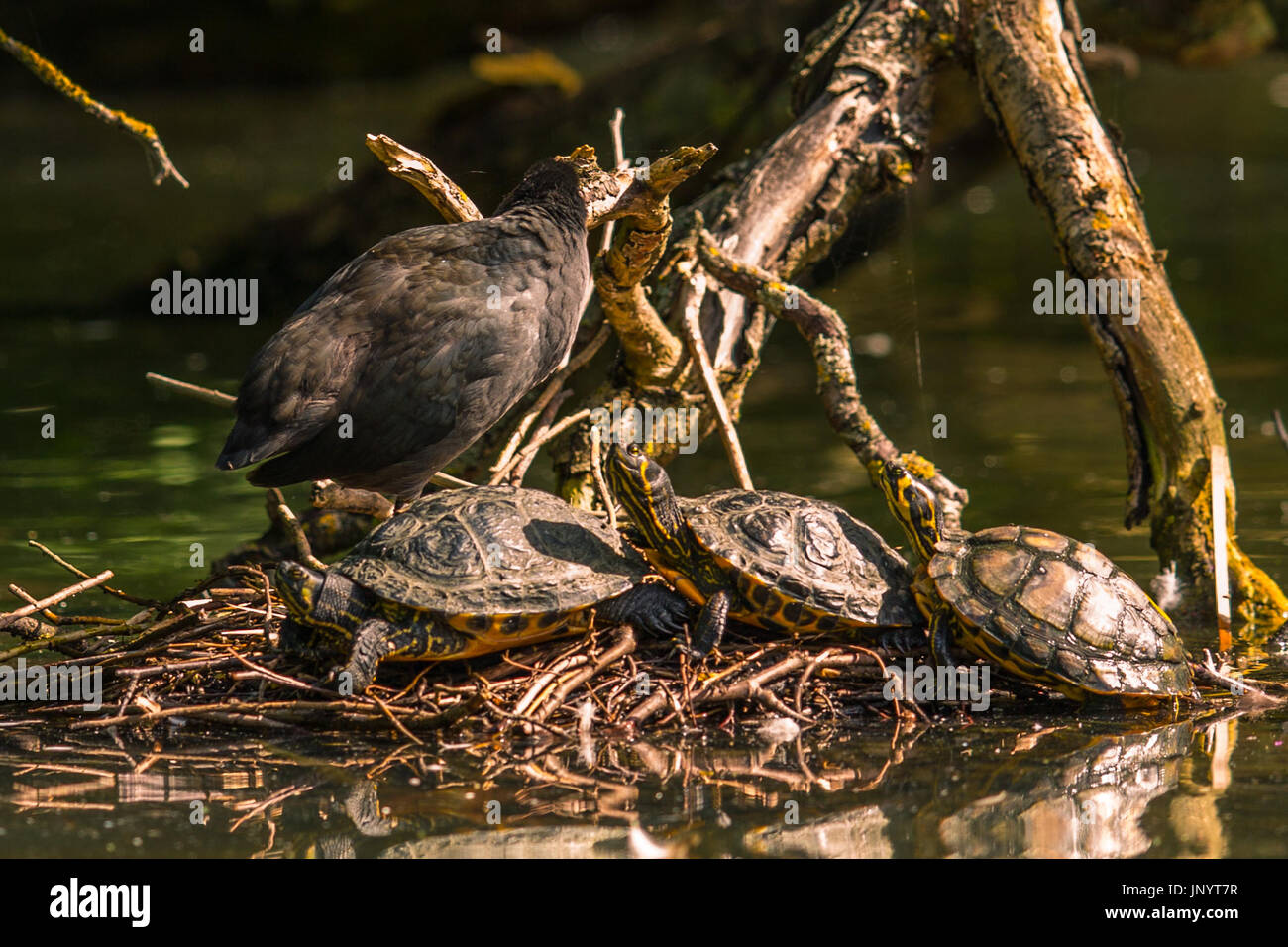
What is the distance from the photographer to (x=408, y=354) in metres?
4.51

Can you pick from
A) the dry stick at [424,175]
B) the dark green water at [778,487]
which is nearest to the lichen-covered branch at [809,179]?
the dark green water at [778,487]

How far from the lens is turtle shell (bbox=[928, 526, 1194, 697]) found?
4188 millimetres

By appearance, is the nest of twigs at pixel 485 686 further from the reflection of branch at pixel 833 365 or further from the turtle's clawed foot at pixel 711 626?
the reflection of branch at pixel 833 365

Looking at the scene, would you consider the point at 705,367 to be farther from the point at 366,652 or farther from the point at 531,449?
the point at 366,652

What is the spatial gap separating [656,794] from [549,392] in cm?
233

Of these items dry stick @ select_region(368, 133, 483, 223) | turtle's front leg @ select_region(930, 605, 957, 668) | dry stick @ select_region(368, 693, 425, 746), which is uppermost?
dry stick @ select_region(368, 133, 483, 223)

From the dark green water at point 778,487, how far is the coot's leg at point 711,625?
29cm

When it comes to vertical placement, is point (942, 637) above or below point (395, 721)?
above

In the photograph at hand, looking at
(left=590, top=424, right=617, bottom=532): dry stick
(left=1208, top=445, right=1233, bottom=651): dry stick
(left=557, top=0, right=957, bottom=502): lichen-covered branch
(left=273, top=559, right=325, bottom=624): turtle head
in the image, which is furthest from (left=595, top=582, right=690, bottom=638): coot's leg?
(left=1208, top=445, right=1233, bottom=651): dry stick

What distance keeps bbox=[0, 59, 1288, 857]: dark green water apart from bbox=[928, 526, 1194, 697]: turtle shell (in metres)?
0.17

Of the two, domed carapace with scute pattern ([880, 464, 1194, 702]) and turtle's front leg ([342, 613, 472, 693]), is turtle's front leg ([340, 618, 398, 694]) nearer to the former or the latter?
Answer: turtle's front leg ([342, 613, 472, 693])

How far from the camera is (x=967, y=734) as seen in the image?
165 inches

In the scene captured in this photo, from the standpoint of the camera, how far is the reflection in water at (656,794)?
11.4 feet

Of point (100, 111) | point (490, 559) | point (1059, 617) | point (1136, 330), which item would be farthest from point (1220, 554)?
point (100, 111)
